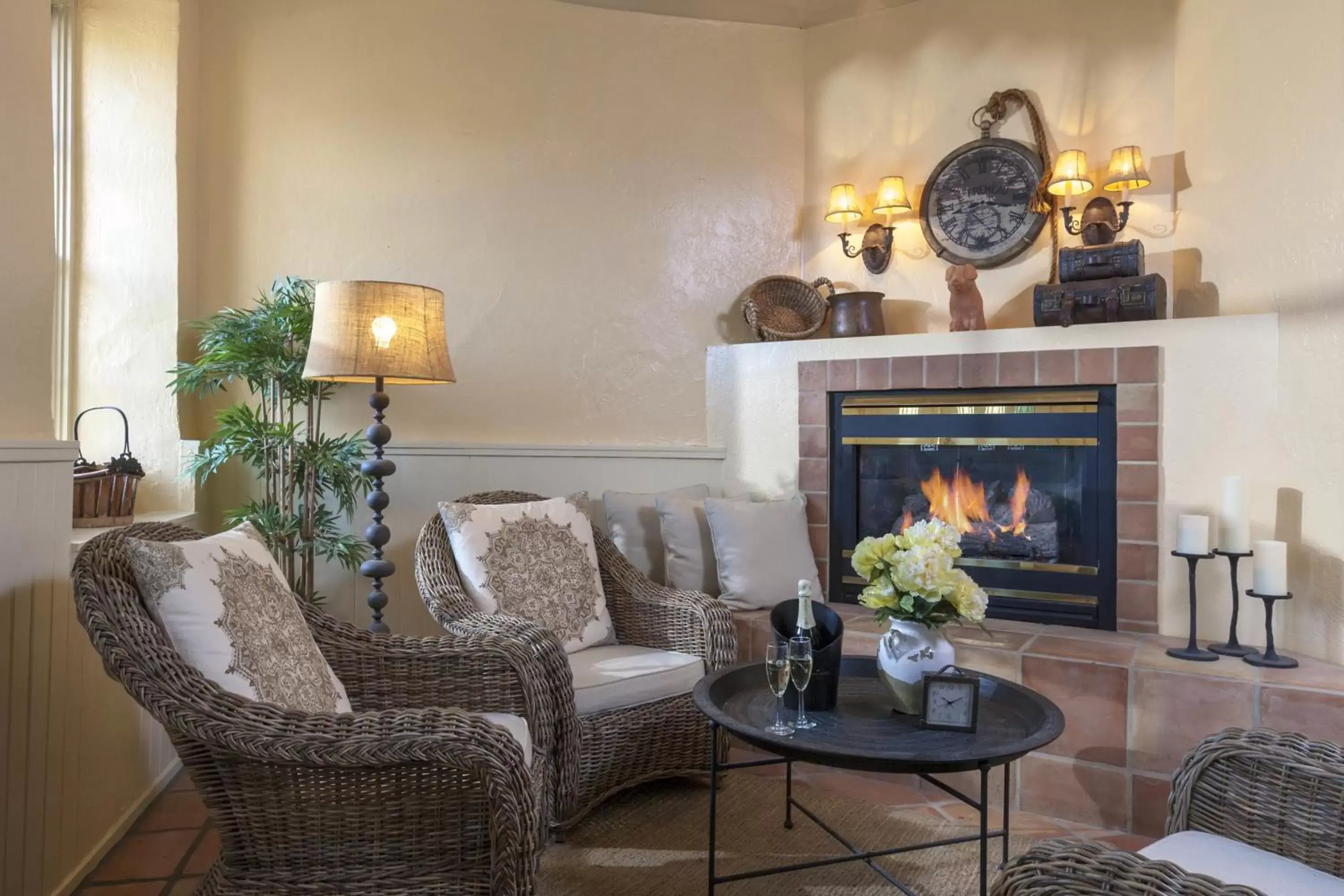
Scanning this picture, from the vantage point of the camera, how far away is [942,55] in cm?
383

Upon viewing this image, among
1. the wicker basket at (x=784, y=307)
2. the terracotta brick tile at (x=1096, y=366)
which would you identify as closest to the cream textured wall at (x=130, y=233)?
the wicker basket at (x=784, y=307)

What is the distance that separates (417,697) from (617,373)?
202cm

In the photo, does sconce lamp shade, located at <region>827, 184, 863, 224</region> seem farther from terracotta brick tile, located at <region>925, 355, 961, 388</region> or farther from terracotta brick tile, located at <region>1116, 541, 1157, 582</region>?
terracotta brick tile, located at <region>1116, 541, 1157, 582</region>

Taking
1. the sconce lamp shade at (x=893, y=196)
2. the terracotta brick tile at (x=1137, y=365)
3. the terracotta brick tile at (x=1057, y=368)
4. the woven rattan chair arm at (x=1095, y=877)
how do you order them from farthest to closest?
the sconce lamp shade at (x=893, y=196), the terracotta brick tile at (x=1057, y=368), the terracotta brick tile at (x=1137, y=365), the woven rattan chair arm at (x=1095, y=877)

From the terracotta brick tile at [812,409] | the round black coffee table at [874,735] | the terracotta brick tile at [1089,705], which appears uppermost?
the terracotta brick tile at [812,409]

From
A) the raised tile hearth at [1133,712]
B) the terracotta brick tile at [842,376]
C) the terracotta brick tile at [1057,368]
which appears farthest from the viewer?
the terracotta brick tile at [842,376]

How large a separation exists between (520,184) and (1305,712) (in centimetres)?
322

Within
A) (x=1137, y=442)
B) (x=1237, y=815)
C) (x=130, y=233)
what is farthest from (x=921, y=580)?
(x=130, y=233)

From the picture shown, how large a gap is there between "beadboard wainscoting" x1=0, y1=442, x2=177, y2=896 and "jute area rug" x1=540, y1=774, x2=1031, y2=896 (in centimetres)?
108

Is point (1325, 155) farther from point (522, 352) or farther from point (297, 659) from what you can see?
point (297, 659)

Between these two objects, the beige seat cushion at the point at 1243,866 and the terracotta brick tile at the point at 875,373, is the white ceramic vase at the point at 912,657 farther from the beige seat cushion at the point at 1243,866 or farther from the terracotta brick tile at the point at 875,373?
the terracotta brick tile at the point at 875,373

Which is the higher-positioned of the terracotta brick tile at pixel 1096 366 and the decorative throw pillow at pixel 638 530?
the terracotta brick tile at pixel 1096 366

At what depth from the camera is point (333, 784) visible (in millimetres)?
1487

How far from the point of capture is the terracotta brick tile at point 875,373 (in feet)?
11.4
